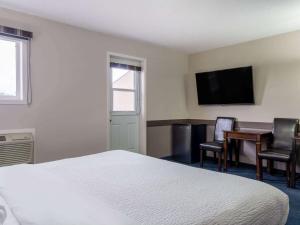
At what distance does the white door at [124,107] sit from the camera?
157 inches

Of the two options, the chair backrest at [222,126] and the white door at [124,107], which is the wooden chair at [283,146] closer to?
the chair backrest at [222,126]

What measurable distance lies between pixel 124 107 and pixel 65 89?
3.97 feet

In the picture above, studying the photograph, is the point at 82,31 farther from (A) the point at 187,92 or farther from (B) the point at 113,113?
(A) the point at 187,92

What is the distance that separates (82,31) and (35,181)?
261 cm

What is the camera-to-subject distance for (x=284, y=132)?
3475 millimetres

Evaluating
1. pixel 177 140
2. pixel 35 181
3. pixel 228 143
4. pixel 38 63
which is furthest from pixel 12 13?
pixel 228 143

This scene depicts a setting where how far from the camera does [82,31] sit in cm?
344

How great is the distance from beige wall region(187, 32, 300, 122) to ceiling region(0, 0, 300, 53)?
9.3 inches

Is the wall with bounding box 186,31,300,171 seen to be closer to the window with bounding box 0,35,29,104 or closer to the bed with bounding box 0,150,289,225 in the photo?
the bed with bounding box 0,150,289,225

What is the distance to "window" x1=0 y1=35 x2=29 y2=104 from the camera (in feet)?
9.50

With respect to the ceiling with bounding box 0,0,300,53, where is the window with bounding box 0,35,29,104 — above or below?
below

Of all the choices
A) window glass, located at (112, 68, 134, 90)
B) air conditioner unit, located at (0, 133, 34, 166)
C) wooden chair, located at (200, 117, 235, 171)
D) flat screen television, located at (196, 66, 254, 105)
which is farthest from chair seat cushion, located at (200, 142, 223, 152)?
air conditioner unit, located at (0, 133, 34, 166)

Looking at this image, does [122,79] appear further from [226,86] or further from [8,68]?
[226,86]

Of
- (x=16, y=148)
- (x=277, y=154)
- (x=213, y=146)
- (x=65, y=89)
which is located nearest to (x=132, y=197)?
(x=16, y=148)
